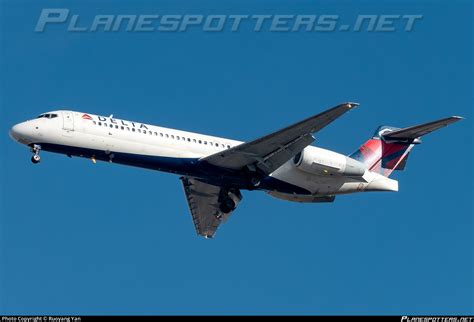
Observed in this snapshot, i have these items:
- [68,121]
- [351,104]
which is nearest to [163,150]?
[68,121]

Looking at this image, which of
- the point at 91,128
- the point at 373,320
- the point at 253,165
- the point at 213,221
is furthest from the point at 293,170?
the point at 373,320

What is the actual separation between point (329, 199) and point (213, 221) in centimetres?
435

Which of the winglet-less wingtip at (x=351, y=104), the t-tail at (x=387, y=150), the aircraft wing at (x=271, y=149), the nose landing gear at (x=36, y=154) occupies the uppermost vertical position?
the t-tail at (x=387, y=150)

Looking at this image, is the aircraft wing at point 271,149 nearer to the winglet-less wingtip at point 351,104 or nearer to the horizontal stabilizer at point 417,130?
the winglet-less wingtip at point 351,104

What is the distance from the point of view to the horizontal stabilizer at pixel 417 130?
102 ft

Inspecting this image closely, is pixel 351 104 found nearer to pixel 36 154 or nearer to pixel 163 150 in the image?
pixel 163 150

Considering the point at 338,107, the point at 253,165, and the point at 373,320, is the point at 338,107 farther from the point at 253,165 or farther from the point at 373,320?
the point at 373,320

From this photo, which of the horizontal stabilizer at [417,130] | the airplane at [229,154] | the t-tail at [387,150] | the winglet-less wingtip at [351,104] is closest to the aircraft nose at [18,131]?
the airplane at [229,154]

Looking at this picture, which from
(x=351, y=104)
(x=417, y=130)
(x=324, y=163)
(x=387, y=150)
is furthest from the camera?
(x=387, y=150)

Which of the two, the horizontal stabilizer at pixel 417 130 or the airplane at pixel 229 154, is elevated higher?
the horizontal stabilizer at pixel 417 130

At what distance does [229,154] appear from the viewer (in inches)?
1228

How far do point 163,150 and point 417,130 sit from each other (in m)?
8.78

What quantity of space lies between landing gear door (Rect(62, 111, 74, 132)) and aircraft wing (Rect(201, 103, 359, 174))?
4.20 meters

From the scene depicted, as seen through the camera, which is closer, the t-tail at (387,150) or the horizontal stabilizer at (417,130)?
the horizontal stabilizer at (417,130)
